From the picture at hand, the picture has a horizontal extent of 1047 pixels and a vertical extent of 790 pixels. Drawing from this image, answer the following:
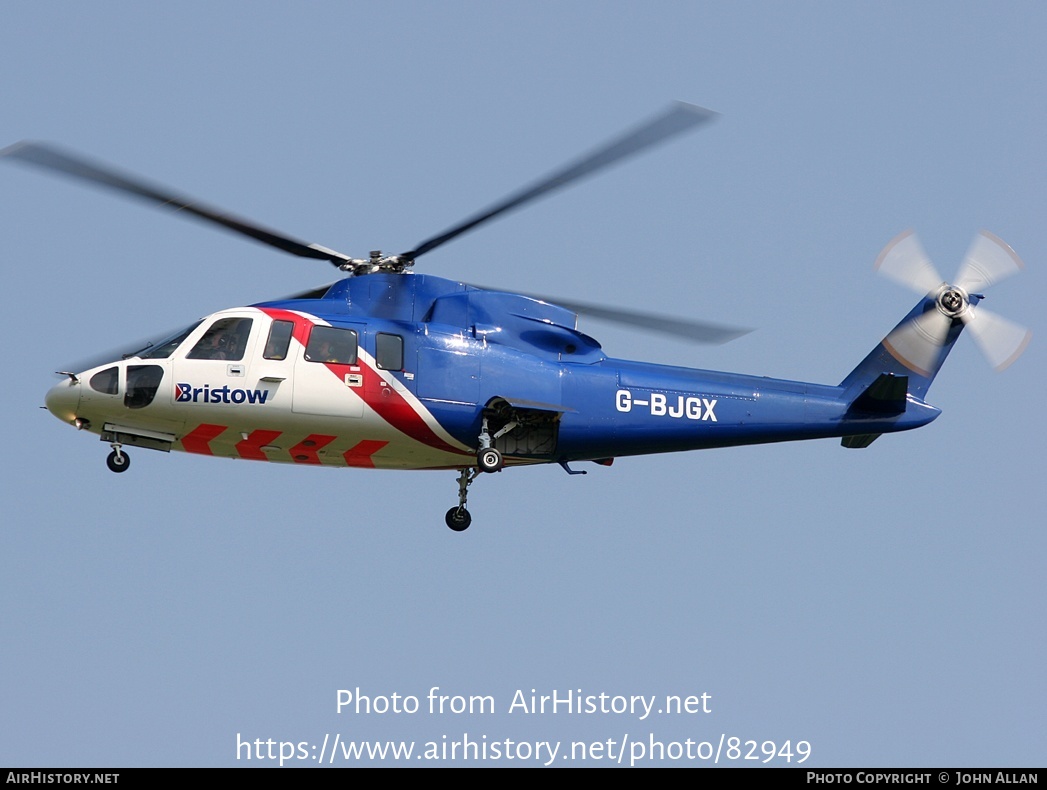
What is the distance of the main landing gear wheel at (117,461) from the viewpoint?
19.0 metres

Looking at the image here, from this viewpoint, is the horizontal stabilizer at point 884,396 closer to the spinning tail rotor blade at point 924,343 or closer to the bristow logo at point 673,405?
the spinning tail rotor blade at point 924,343

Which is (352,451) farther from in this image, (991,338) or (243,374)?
(991,338)

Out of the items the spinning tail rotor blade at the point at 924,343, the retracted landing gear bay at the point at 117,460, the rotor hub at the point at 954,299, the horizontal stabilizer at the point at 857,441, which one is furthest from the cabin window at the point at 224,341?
the rotor hub at the point at 954,299

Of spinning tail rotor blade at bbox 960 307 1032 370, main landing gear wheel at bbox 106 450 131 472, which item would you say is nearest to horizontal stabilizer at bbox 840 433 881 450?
spinning tail rotor blade at bbox 960 307 1032 370

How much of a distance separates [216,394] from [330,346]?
1487 mm

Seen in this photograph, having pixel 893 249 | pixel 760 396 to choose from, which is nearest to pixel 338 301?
pixel 760 396

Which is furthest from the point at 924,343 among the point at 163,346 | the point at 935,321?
the point at 163,346

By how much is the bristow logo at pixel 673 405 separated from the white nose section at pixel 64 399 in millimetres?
6611

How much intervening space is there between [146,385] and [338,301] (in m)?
2.63

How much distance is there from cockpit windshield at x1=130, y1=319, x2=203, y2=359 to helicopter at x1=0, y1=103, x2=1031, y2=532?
0.02 m

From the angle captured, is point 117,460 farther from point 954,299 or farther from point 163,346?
point 954,299

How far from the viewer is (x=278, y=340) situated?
19094 millimetres

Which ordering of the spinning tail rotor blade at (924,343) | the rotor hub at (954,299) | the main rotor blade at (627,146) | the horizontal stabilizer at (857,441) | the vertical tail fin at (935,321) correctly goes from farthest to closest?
the spinning tail rotor blade at (924,343) → the horizontal stabilizer at (857,441) → the rotor hub at (954,299) → the vertical tail fin at (935,321) → the main rotor blade at (627,146)
